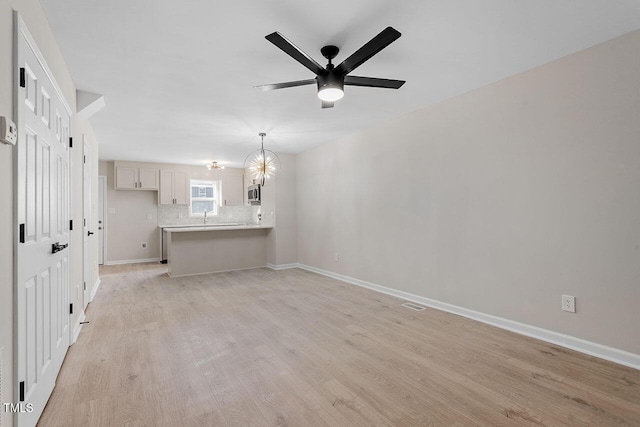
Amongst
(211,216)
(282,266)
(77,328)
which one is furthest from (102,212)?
(77,328)

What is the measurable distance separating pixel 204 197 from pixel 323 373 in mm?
6941

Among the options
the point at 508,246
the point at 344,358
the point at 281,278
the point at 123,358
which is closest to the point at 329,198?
the point at 281,278

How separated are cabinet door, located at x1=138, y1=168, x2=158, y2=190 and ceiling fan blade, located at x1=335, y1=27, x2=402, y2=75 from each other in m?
6.52

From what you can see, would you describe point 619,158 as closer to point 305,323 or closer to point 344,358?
point 344,358

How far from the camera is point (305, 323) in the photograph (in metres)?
3.22

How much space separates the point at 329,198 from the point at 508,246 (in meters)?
3.06

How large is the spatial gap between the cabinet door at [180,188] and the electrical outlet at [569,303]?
752 cm

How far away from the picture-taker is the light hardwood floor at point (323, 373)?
175cm

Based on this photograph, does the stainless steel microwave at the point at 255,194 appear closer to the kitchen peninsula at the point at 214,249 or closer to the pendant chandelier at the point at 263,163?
the pendant chandelier at the point at 263,163

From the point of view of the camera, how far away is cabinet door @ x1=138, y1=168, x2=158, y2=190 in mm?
7309

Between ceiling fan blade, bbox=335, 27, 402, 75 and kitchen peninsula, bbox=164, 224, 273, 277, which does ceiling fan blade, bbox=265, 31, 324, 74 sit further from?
kitchen peninsula, bbox=164, 224, 273, 277

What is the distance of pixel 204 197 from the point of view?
8.27m

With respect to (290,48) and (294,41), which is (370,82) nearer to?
(294,41)

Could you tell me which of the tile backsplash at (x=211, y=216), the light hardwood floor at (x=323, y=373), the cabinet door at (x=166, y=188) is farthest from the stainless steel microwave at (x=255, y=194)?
the light hardwood floor at (x=323, y=373)
